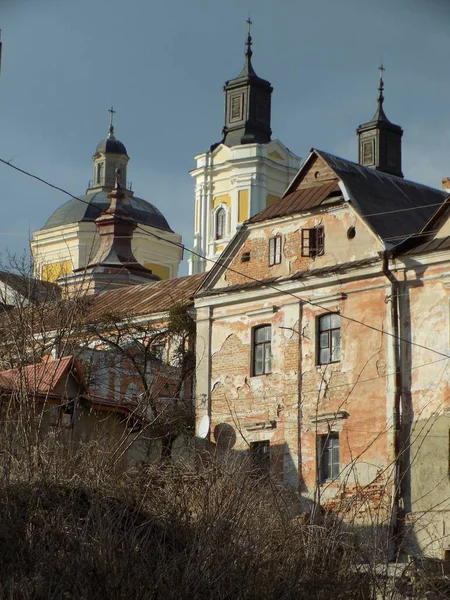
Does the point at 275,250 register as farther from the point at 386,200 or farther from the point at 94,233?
the point at 94,233

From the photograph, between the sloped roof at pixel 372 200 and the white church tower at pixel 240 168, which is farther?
the white church tower at pixel 240 168

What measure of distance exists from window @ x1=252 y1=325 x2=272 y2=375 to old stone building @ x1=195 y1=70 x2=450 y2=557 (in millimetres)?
27

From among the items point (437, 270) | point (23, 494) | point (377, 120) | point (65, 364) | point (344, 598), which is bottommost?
point (344, 598)

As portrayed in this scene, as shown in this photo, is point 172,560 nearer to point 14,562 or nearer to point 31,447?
point 14,562

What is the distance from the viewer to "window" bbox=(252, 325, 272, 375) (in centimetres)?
3138

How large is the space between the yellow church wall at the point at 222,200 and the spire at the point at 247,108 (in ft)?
8.50

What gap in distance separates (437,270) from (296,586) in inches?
498

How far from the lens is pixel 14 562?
16.4 metres

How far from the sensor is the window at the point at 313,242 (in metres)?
30.9

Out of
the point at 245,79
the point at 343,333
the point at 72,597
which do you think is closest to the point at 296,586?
the point at 72,597

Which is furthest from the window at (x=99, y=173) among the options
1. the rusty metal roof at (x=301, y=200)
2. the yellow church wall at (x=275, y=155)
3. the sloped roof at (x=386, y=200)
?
the rusty metal roof at (x=301, y=200)

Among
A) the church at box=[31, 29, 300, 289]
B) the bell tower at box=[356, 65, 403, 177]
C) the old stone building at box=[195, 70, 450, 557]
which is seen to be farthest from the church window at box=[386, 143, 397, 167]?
the old stone building at box=[195, 70, 450, 557]

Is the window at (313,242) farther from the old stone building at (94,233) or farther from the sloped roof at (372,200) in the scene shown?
the old stone building at (94,233)

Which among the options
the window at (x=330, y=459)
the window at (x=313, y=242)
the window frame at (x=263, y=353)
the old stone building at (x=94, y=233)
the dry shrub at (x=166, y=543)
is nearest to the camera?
the dry shrub at (x=166, y=543)
